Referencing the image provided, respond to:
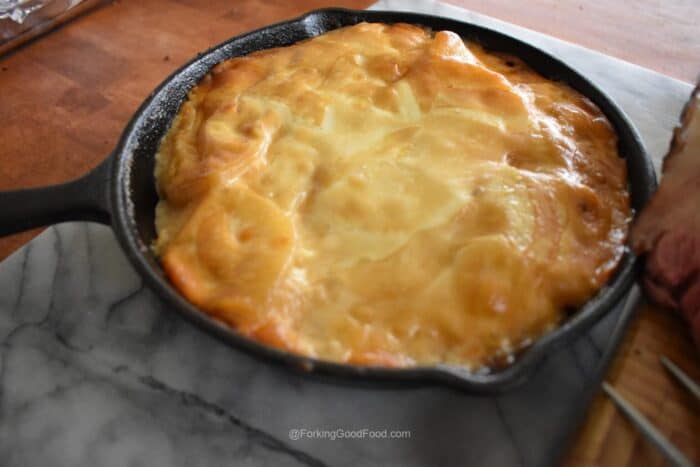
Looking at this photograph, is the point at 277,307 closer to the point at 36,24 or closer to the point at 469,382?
the point at 469,382

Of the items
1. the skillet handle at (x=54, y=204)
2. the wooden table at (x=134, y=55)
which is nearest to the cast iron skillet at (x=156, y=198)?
the skillet handle at (x=54, y=204)

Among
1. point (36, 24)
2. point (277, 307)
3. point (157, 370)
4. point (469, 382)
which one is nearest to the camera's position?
point (469, 382)

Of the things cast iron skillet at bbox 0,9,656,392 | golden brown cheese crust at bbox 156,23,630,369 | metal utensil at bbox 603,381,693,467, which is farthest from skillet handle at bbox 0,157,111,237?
metal utensil at bbox 603,381,693,467

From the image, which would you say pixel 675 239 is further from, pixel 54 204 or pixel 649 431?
pixel 54 204

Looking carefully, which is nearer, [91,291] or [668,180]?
[668,180]

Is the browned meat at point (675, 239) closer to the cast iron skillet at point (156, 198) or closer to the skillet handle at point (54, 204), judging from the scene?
the cast iron skillet at point (156, 198)

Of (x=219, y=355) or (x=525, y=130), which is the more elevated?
(x=525, y=130)

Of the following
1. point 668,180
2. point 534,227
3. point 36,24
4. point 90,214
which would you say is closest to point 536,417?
point 534,227
